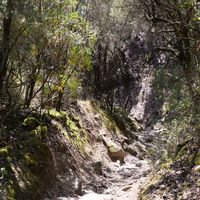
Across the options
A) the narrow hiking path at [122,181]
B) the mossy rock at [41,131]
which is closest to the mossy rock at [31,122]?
the mossy rock at [41,131]

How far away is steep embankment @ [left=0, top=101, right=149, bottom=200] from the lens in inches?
330

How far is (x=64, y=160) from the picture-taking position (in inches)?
433

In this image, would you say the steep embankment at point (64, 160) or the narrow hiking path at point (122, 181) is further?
the narrow hiking path at point (122, 181)

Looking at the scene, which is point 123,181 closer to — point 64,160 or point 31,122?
point 64,160

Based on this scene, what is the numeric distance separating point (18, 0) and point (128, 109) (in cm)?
2393

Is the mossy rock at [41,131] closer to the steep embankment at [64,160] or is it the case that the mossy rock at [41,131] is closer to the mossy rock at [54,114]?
the steep embankment at [64,160]

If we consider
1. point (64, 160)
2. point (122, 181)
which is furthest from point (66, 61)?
point (122, 181)

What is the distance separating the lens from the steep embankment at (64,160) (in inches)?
330

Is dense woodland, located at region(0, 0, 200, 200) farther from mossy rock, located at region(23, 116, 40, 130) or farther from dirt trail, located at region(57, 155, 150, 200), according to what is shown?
dirt trail, located at region(57, 155, 150, 200)

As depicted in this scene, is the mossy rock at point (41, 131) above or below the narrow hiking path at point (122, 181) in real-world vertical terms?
above

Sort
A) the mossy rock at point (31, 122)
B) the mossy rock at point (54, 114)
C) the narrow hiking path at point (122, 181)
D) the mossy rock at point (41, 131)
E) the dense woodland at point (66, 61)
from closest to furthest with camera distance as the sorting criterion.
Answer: the dense woodland at point (66, 61) < the narrow hiking path at point (122, 181) < the mossy rock at point (41, 131) < the mossy rock at point (31, 122) < the mossy rock at point (54, 114)

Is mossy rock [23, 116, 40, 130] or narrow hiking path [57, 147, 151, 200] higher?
mossy rock [23, 116, 40, 130]

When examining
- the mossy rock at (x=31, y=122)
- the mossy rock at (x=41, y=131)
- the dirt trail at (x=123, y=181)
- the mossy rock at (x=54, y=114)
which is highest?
the mossy rock at (x=54, y=114)

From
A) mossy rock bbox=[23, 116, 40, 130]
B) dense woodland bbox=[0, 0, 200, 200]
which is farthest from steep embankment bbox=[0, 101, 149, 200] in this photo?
dense woodland bbox=[0, 0, 200, 200]
